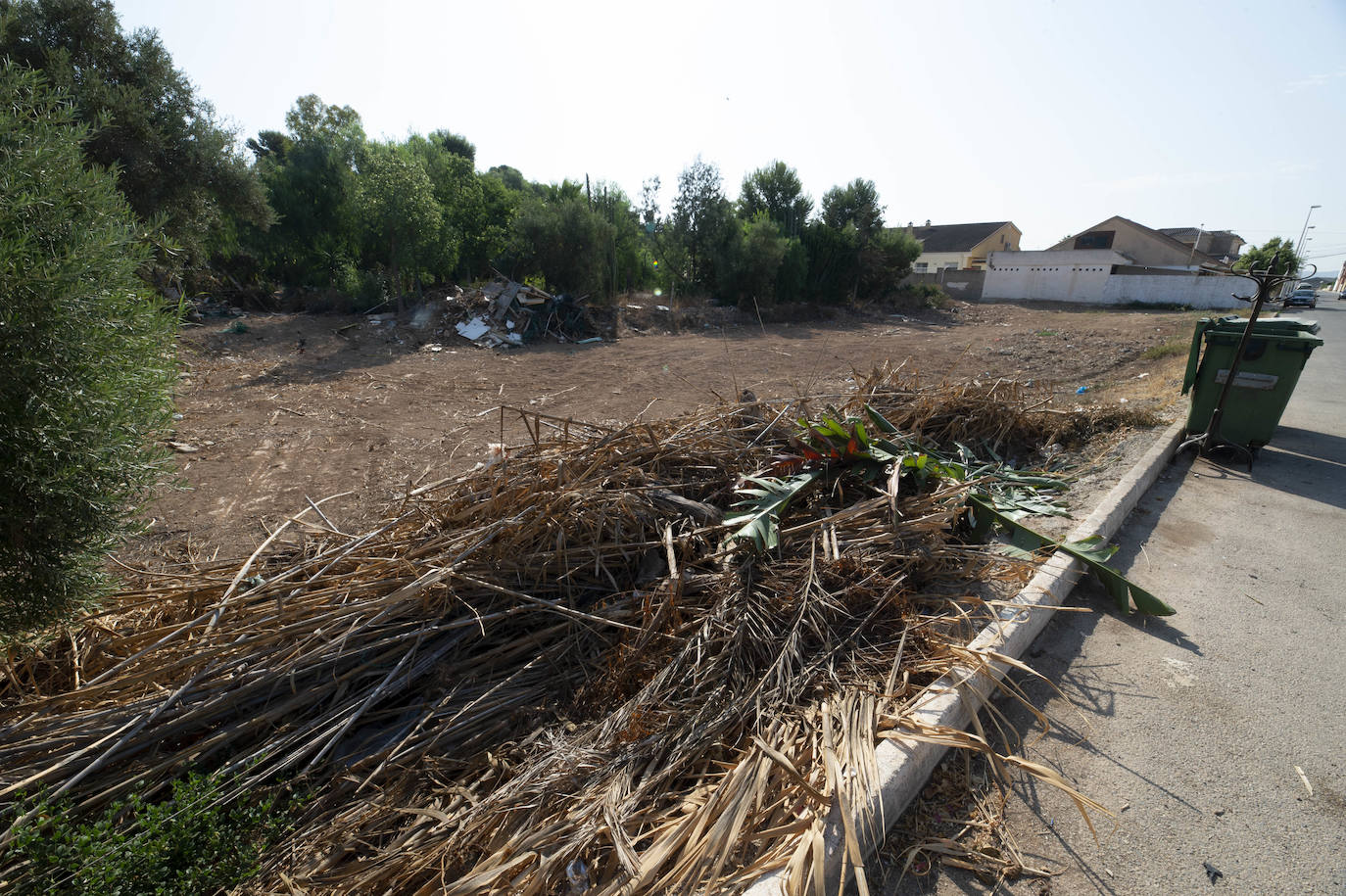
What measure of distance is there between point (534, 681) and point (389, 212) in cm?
1637

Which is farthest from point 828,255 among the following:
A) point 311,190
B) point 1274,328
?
point 1274,328

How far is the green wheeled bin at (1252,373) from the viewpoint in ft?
17.6

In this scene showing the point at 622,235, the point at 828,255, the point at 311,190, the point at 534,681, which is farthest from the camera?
the point at 828,255

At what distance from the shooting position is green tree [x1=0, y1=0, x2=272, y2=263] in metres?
9.26

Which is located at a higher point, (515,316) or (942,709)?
(515,316)

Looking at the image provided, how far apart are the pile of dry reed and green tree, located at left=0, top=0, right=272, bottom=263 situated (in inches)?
362

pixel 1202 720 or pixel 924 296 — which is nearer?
pixel 1202 720

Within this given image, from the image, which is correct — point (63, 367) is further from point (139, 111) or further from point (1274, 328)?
point (139, 111)

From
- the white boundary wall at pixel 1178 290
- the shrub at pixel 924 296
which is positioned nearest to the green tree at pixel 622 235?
the shrub at pixel 924 296

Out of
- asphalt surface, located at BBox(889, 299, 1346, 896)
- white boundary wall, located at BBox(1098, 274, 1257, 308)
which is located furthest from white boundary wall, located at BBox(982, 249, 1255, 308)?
asphalt surface, located at BBox(889, 299, 1346, 896)

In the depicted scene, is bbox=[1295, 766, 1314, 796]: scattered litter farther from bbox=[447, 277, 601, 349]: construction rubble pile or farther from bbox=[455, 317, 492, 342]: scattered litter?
bbox=[455, 317, 492, 342]: scattered litter

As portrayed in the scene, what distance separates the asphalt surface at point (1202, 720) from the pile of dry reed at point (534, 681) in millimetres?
575

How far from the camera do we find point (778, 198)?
2811 cm

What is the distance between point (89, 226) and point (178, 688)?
2.01 metres
